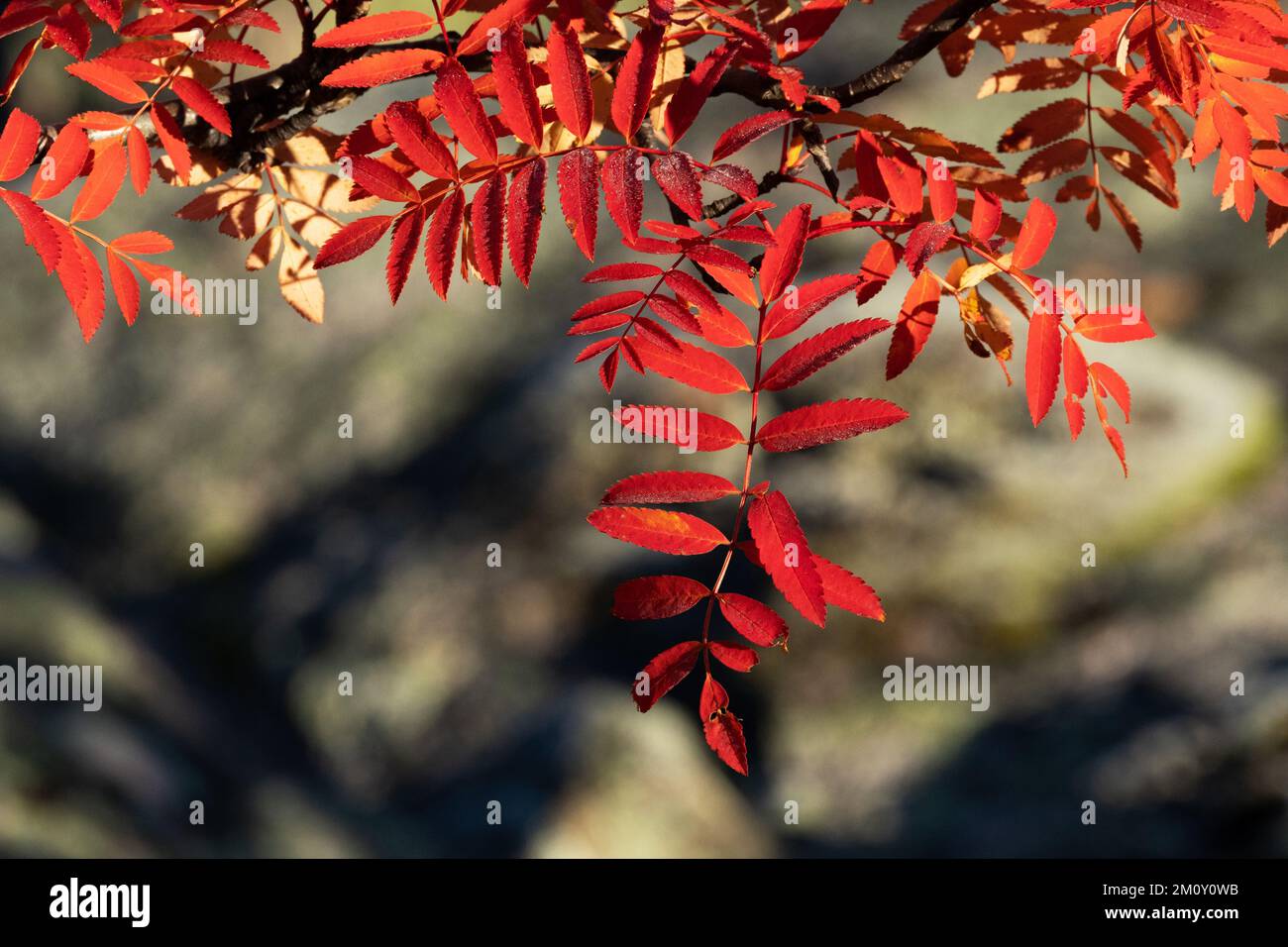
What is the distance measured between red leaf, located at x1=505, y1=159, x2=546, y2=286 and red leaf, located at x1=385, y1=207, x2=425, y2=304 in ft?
0.17

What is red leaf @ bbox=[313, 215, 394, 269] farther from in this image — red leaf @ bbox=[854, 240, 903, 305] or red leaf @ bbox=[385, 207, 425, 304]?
red leaf @ bbox=[854, 240, 903, 305]

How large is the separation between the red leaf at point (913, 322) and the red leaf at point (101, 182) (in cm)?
45

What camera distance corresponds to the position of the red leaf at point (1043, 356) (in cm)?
57

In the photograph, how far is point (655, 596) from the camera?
543 mm

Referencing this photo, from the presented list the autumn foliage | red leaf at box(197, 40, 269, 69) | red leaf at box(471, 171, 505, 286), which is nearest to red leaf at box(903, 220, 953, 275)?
the autumn foliage

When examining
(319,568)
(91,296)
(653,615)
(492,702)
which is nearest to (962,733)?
(492,702)

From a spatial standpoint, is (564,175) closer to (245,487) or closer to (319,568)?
(319,568)

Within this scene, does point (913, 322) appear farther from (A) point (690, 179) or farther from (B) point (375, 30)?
(B) point (375, 30)

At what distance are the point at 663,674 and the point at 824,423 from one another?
0.49ft

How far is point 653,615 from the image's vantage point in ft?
1.77

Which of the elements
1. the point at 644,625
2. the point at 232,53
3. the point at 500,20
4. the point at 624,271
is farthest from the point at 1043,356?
the point at 644,625

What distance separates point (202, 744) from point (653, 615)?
73.4 inches

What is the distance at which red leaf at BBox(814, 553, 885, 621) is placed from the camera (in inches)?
20.4

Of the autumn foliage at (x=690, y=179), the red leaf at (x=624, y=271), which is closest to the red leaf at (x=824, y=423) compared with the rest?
the autumn foliage at (x=690, y=179)
